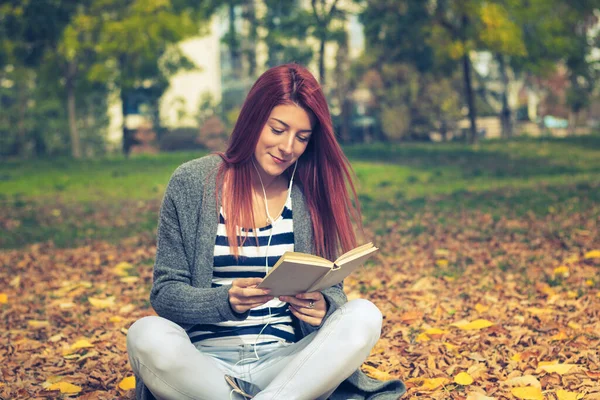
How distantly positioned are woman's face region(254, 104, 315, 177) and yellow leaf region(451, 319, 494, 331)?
203 centimetres

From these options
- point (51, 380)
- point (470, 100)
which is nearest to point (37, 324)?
point (51, 380)

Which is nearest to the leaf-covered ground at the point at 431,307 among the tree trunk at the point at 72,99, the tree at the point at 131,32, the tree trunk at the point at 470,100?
the tree trunk at the point at 470,100

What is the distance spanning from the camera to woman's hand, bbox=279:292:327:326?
297 cm

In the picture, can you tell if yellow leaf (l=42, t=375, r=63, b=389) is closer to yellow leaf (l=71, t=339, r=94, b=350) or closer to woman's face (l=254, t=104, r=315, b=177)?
yellow leaf (l=71, t=339, r=94, b=350)

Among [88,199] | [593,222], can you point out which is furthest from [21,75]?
[593,222]

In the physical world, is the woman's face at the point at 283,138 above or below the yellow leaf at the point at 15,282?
above

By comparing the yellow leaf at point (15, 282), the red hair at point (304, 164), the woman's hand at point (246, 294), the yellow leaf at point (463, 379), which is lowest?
the yellow leaf at point (15, 282)

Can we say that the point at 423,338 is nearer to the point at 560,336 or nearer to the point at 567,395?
the point at 560,336

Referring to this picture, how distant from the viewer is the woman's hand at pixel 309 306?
297 centimetres

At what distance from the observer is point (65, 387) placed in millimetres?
3881

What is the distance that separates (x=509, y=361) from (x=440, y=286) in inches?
69.0

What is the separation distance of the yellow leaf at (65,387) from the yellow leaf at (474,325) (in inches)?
87.2

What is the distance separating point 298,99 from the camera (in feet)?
10.1

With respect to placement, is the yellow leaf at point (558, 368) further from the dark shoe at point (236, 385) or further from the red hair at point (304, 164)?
the dark shoe at point (236, 385)
